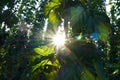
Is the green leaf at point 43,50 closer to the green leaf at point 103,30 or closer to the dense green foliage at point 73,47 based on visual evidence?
the dense green foliage at point 73,47

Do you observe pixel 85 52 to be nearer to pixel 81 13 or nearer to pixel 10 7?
pixel 81 13

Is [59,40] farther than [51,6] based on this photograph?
No

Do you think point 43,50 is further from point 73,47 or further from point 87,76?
point 87,76

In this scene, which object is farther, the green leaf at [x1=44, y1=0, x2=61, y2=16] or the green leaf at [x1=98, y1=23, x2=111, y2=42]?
the green leaf at [x1=44, y1=0, x2=61, y2=16]

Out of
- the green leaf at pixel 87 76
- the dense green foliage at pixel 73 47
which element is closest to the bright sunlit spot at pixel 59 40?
the dense green foliage at pixel 73 47

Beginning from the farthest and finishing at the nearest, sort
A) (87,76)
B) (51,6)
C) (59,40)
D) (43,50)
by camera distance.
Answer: (51,6), (43,50), (59,40), (87,76)

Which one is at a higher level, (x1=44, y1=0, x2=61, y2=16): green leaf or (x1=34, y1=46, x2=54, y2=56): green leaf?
(x1=44, y1=0, x2=61, y2=16): green leaf

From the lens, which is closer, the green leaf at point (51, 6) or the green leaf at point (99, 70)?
the green leaf at point (99, 70)

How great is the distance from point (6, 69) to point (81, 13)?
19484 mm

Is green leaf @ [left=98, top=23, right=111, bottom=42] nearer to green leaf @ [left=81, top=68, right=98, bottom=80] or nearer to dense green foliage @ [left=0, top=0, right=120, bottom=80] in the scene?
dense green foliage @ [left=0, top=0, right=120, bottom=80]

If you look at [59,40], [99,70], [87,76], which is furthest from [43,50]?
[99,70]

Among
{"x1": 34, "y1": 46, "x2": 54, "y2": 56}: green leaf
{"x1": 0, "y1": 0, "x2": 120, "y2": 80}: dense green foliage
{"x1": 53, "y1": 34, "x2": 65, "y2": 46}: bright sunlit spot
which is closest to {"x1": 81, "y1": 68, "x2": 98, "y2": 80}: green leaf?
{"x1": 0, "y1": 0, "x2": 120, "y2": 80}: dense green foliage

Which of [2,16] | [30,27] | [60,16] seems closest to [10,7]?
[2,16]

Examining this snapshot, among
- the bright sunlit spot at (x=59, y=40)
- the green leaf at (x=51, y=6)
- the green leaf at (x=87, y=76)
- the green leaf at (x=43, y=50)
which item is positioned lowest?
the green leaf at (x=87, y=76)
